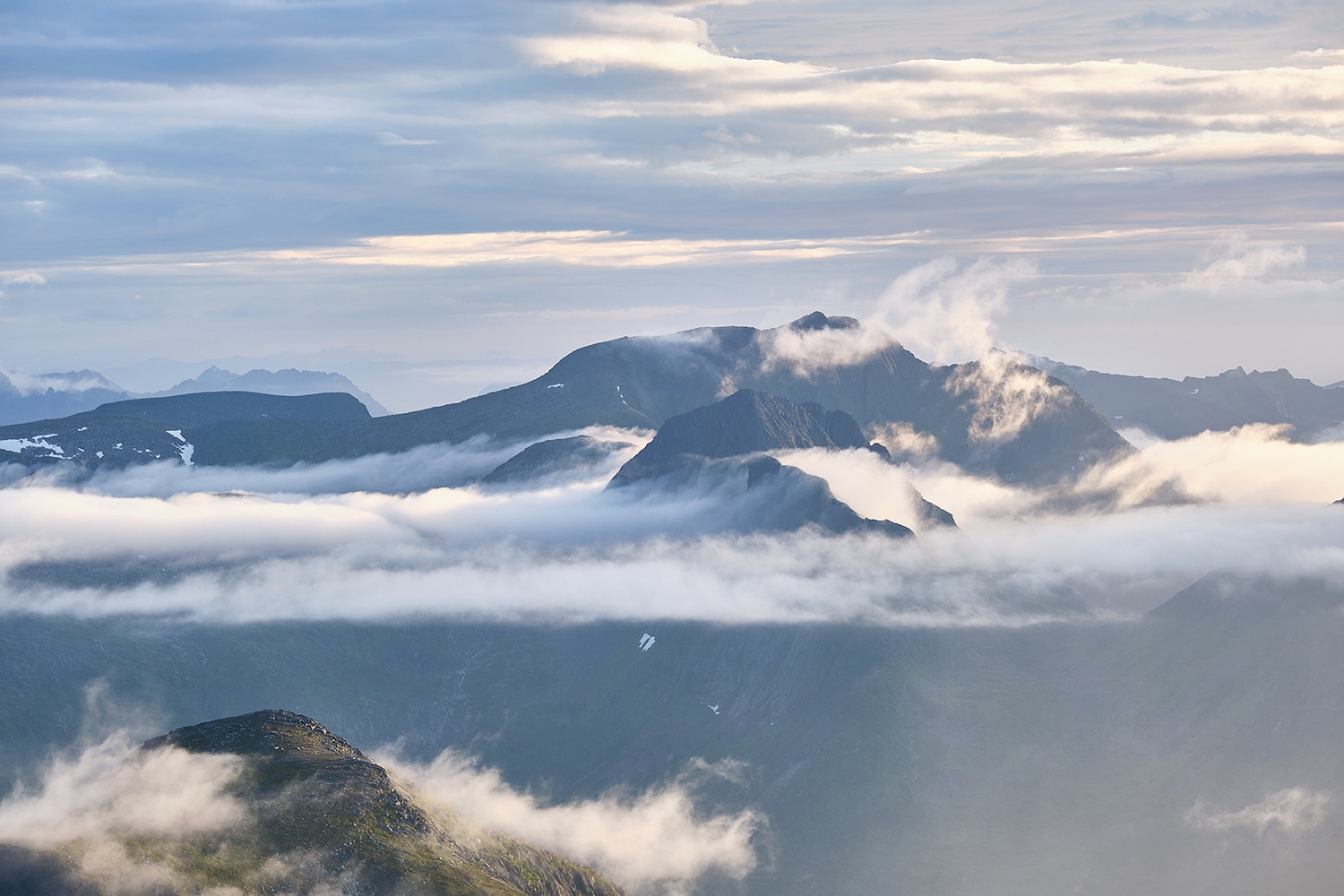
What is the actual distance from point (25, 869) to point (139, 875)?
14.5 metres

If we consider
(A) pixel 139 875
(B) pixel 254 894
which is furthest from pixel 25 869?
(B) pixel 254 894

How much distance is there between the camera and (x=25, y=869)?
182250 millimetres

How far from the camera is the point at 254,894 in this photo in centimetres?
19775

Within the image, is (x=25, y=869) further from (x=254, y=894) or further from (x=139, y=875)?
(x=254, y=894)

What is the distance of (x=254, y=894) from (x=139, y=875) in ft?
52.7

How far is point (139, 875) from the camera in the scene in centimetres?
19012

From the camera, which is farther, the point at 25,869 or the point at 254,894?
the point at 254,894

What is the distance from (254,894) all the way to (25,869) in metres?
30.5
